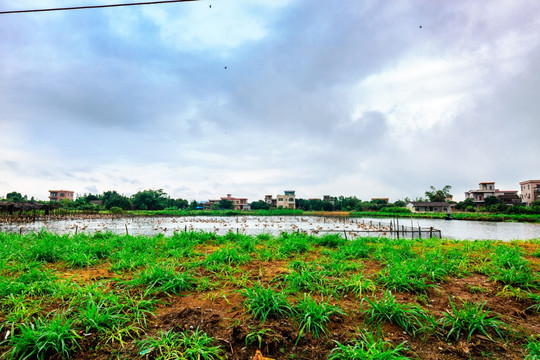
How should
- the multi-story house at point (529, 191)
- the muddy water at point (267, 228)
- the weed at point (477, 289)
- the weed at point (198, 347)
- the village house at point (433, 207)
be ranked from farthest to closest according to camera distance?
the village house at point (433, 207)
the multi-story house at point (529, 191)
the muddy water at point (267, 228)
the weed at point (477, 289)
the weed at point (198, 347)

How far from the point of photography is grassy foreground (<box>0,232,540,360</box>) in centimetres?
259

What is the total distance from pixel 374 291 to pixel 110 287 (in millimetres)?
3778

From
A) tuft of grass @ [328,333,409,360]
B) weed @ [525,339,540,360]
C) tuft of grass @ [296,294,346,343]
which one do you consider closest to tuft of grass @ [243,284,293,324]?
tuft of grass @ [296,294,346,343]

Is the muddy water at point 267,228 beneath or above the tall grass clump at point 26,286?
beneath

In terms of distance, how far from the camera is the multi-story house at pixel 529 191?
61.8 metres

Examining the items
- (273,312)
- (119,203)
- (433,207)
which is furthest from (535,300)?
(119,203)

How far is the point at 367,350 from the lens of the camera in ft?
8.34

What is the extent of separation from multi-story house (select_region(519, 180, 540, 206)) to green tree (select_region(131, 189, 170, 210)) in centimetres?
9197

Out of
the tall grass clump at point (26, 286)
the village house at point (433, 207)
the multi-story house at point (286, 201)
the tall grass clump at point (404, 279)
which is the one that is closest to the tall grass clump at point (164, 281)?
the tall grass clump at point (26, 286)

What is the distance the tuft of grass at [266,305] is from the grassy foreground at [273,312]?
0.04 ft

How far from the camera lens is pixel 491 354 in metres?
2.60

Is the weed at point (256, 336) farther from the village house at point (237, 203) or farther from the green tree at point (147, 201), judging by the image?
the village house at point (237, 203)

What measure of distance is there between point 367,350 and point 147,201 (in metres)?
78.6

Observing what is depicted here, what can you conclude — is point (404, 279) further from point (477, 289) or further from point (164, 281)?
point (164, 281)
